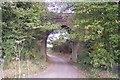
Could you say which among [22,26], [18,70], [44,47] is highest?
[22,26]

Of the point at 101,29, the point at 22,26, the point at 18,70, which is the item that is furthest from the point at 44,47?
the point at 101,29

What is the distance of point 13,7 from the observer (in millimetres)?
3809

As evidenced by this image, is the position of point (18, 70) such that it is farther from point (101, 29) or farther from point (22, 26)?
point (101, 29)

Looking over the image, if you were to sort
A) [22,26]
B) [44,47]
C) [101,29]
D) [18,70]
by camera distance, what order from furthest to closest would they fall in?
[44,47]
[22,26]
[18,70]
[101,29]

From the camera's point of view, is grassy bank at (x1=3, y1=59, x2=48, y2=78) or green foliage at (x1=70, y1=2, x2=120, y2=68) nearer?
green foliage at (x1=70, y1=2, x2=120, y2=68)

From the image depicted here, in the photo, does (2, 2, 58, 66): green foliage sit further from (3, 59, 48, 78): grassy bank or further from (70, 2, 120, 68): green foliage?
(70, 2, 120, 68): green foliage

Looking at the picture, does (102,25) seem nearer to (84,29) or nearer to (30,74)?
(84,29)

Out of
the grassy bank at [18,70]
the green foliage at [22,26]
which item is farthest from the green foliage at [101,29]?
the grassy bank at [18,70]

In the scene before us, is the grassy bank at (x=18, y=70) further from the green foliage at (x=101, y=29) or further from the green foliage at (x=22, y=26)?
the green foliage at (x=101, y=29)

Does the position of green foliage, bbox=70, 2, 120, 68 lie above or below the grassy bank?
above

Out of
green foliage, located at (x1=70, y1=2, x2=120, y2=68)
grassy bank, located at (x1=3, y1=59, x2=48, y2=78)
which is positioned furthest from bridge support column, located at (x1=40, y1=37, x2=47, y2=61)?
green foliage, located at (x1=70, y1=2, x2=120, y2=68)

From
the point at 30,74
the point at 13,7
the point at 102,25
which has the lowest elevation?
the point at 30,74

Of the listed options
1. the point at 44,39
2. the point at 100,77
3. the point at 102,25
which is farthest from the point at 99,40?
the point at 44,39

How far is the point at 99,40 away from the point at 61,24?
1.20 m
